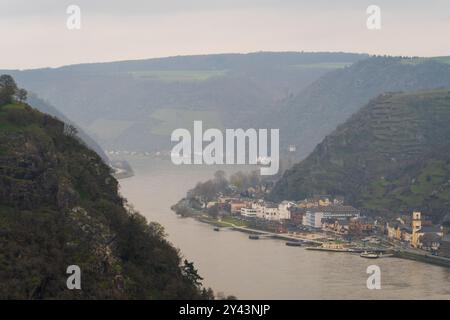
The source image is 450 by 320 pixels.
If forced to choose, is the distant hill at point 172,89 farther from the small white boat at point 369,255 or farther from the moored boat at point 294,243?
the small white boat at point 369,255

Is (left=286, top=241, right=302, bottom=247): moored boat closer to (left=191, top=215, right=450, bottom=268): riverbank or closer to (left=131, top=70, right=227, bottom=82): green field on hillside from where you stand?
(left=191, top=215, right=450, bottom=268): riverbank

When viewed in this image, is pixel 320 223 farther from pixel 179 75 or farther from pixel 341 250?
pixel 179 75

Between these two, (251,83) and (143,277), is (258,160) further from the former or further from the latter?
(251,83)

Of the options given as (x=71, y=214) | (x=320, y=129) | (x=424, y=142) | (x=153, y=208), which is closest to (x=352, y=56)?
(x=320, y=129)

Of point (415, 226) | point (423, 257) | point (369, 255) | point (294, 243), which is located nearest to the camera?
point (369, 255)

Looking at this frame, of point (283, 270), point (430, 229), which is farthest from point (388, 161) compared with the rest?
point (283, 270)

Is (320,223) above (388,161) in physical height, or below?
below

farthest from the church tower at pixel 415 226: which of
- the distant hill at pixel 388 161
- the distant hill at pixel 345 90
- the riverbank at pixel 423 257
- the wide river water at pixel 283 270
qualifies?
the distant hill at pixel 345 90
